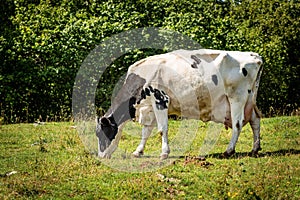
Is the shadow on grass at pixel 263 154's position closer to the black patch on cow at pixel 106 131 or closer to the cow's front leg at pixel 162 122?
the cow's front leg at pixel 162 122

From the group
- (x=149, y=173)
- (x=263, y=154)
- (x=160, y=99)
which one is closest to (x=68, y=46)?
(x=160, y=99)

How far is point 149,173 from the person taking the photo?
419 inches

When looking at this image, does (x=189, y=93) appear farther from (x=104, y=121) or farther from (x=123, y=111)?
(x=104, y=121)

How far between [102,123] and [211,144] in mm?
3329

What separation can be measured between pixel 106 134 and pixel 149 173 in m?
2.32

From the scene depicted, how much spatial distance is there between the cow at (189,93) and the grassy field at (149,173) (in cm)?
73

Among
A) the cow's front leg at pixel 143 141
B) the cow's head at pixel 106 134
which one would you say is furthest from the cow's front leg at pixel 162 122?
the cow's head at pixel 106 134

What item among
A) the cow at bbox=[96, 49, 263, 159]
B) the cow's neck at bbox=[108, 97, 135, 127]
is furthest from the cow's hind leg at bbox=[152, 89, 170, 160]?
the cow's neck at bbox=[108, 97, 135, 127]

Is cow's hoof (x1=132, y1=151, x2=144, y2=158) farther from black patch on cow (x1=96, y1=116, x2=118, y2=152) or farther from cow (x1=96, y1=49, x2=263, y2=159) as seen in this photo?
black patch on cow (x1=96, y1=116, x2=118, y2=152)

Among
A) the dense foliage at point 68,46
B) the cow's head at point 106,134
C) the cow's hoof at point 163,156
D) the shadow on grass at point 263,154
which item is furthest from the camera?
the dense foliage at point 68,46

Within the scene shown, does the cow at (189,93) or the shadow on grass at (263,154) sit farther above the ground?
the cow at (189,93)

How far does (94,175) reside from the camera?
10.4 meters

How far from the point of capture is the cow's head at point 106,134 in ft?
41.0

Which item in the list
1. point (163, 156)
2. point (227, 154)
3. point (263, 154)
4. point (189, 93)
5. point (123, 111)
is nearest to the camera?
point (163, 156)
